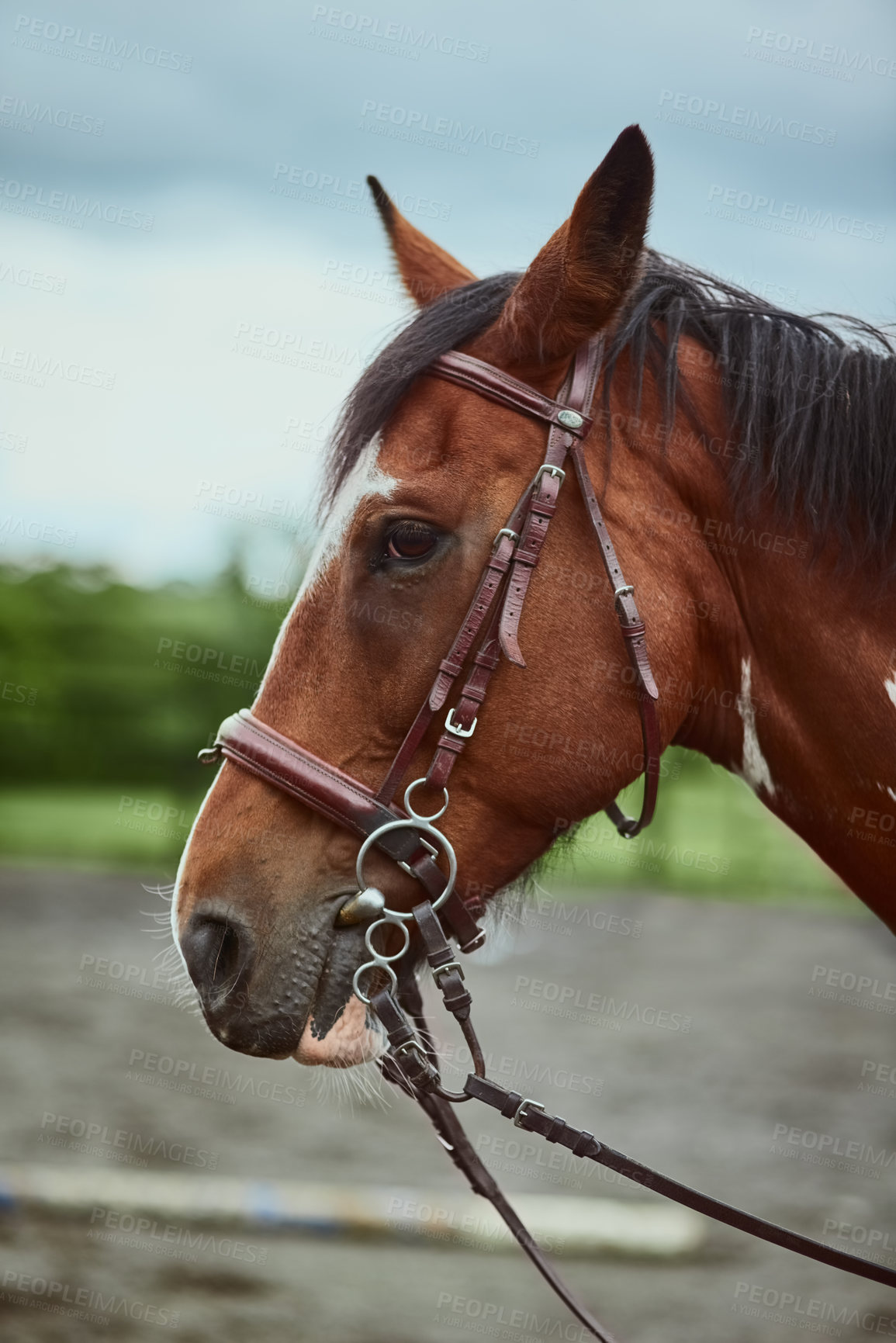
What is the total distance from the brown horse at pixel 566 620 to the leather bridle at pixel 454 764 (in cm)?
4

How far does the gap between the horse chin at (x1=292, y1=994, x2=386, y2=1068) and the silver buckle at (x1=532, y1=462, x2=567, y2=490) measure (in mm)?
1238

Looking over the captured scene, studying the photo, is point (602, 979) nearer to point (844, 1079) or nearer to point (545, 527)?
point (844, 1079)

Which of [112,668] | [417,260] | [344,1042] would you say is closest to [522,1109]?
[344,1042]

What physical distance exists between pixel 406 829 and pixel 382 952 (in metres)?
0.29

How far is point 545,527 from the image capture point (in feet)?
7.36

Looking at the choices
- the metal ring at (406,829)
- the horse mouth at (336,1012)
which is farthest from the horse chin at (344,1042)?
the metal ring at (406,829)

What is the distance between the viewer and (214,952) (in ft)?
7.26

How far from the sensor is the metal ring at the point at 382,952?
→ 7.27ft

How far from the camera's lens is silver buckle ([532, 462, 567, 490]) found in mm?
2262

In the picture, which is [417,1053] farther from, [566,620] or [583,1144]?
[566,620]

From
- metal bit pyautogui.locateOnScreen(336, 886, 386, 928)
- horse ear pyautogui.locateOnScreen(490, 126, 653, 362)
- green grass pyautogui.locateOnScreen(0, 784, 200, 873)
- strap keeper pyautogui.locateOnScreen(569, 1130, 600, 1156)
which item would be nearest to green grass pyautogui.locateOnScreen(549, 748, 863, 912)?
green grass pyautogui.locateOnScreen(0, 784, 200, 873)

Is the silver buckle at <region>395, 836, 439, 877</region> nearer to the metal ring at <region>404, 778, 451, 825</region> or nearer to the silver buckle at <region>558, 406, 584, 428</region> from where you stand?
the metal ring at <region>404, 778, 451, 825</region>

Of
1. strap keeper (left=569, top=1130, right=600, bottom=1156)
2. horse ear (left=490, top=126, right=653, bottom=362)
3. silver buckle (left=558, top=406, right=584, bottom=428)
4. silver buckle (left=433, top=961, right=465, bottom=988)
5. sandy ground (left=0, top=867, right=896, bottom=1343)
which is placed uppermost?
horse ear (left=490, top=126, right=653, bottom=362)

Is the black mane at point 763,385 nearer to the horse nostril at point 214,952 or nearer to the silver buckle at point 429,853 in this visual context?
the silver buckle at point 429,853
